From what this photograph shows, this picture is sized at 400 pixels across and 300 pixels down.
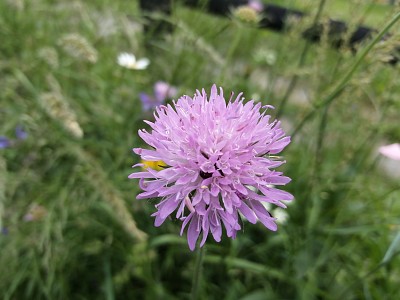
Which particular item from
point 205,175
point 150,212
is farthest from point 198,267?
point 150,212

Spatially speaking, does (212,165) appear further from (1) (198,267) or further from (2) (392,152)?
(2) (392,152)

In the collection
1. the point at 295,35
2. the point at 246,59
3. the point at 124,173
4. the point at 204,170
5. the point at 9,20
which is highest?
the point at 204,170

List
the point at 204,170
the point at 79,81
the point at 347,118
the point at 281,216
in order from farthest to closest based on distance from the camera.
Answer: the point at 347,118, the point at 79,81, the point at 281,216, the point at 204,170

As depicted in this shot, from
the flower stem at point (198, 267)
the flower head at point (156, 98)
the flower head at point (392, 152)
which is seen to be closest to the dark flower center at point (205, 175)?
the flower stem at point (198, 267)

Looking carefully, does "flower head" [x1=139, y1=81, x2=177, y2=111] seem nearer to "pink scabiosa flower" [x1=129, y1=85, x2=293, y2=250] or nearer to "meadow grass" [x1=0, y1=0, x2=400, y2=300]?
"meadow grass" [x1=0, y1=0, x2=400, y2=300]

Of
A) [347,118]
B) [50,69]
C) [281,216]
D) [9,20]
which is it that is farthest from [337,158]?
[9,20]

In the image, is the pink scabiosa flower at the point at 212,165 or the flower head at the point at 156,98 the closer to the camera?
the pink scabiosa flower at the point at 212,165

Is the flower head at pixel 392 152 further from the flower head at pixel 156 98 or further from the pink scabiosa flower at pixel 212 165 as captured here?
the flower head at pixel 156 98

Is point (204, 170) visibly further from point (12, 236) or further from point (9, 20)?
point (9, 20)
